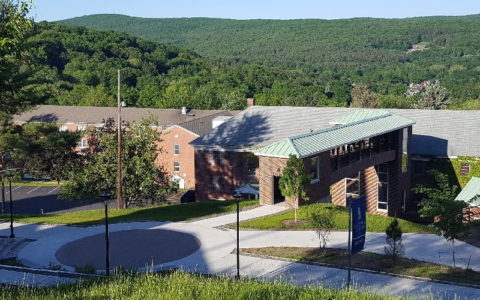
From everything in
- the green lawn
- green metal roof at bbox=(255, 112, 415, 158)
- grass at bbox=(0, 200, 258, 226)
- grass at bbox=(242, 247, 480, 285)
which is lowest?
grass at bbox=(0, 200, 258, 226)

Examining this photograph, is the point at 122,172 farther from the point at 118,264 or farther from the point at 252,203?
the point at 118,264

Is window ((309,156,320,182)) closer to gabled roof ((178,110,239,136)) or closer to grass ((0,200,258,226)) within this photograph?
grass ((0,200,258,226))

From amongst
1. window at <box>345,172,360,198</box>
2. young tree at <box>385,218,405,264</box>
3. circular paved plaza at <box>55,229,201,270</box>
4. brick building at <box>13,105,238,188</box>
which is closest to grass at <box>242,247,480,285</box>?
young tree at <box>385,218,405,264</box>

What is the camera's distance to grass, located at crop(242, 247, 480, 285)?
23.2 metres

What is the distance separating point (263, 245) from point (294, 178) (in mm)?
4905

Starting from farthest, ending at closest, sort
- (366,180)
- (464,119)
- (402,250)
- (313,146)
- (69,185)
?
(464,119)
(366,180)
(69,185)
(313,146)
(402,250)

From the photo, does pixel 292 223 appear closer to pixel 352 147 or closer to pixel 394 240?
pixel 394 240

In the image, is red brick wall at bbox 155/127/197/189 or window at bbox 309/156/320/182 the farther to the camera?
red brick wall at bbox 155/127/197/189

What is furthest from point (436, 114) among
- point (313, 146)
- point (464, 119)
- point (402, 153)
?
point (313, 146)

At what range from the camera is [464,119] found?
4872 centimetres

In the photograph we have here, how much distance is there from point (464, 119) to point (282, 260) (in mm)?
29035

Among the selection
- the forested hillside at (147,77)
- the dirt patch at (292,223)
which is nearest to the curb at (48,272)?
the dirt patch at (292,223)

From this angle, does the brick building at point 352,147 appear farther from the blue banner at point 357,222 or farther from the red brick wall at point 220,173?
the blue banner at point 357,222

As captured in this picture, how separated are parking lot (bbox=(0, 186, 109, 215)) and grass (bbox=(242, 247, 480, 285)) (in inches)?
1095
